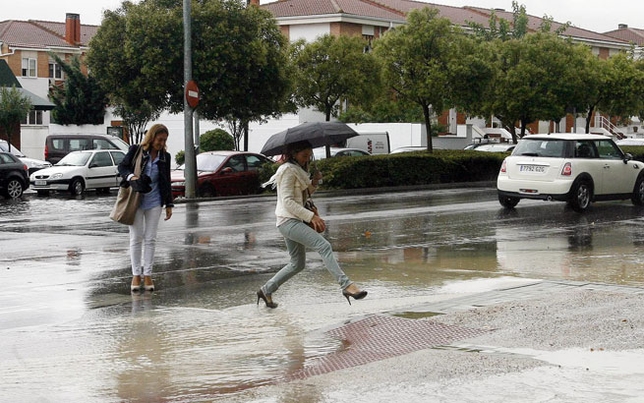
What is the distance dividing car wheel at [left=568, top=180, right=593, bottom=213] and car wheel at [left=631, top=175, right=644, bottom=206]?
1.85 meters

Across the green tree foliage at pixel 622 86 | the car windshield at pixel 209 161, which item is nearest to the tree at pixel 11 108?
the car windshield at pixel 209 161

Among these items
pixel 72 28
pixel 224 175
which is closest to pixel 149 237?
pixel 224 175

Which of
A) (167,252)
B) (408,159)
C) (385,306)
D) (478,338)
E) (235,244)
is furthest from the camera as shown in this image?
(408,159)

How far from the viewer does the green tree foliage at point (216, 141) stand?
158 ft

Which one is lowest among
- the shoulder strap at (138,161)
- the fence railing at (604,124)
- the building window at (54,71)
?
the shoulder strap at (138,161)

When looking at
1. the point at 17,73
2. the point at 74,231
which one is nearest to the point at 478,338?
the point at 74,231

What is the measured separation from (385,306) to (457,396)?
3513 millimetres

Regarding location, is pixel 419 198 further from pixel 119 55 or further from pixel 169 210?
pixel 169 210

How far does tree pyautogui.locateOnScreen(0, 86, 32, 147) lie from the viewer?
162 feet

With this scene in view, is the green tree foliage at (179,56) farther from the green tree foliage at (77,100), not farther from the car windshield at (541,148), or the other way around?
the green tree foliage at (77,100)

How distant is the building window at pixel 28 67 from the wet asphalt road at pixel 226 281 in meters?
54.1

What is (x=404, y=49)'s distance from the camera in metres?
33.4

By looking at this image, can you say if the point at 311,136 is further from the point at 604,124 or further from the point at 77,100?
the point at 604,124

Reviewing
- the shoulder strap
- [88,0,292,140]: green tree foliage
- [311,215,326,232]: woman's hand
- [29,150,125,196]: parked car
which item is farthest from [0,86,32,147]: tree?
[311,215,326,232]: woman's hand
